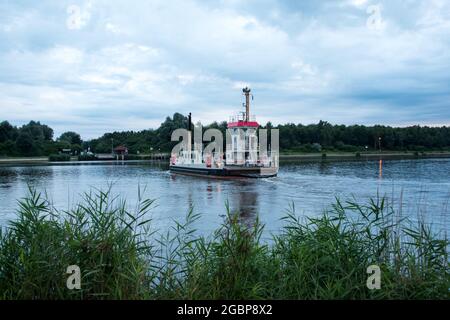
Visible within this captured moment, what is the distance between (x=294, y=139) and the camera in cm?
11888

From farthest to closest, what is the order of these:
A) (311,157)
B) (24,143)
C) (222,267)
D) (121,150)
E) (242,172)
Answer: (121,150)
(311,157)
(24,143)
(242,172)
(222,267)

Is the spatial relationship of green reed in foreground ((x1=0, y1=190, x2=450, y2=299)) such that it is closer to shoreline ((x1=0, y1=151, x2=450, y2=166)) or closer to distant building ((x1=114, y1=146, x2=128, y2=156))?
shoreline ((x1=0, y1=151, x2=450, y2=166))

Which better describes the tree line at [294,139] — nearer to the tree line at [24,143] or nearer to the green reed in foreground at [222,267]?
the tree line at [24,143]

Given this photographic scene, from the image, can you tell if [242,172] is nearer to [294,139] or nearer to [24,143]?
[24,143]

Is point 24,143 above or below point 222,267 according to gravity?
above

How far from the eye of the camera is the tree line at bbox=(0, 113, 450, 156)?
106125 mm

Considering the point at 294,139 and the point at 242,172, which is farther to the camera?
the point at 294,139

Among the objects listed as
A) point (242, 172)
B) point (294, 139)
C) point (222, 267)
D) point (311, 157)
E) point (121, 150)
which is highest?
point (294, 139)

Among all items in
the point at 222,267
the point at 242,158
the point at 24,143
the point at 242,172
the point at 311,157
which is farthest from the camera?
the point at 311,157

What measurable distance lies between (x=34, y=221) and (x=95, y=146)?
131099 mm

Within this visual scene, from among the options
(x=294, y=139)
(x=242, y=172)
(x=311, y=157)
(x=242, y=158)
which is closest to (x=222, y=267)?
(x=242, y=172)

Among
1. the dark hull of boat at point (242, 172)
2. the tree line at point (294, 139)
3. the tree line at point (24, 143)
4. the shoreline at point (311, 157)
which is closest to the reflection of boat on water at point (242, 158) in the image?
the dark hull of boat at point (242, 172)
